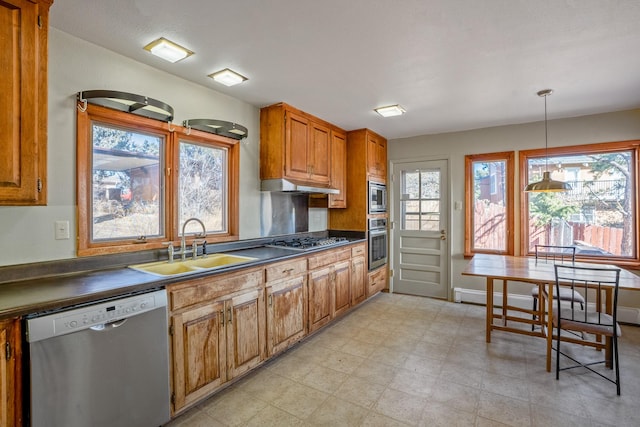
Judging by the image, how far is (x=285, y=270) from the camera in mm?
2699

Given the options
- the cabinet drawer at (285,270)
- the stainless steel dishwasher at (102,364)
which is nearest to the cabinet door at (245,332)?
the cabinet drawer at (285,270)

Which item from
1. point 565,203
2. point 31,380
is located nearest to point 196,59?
point 31,380

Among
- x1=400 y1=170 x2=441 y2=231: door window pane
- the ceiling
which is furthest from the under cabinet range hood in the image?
x1=400 y1=170 x2=441 y2=231: door window pane

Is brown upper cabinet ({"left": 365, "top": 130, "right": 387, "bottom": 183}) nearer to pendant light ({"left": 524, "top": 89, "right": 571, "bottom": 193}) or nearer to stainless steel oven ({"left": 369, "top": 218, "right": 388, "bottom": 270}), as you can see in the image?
stainless steel oven ({"left": 369, "top": 218, "right": 388, "bottom": 270})

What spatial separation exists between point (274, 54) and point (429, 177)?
3176mm

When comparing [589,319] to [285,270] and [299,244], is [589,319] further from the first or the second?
[299,244]

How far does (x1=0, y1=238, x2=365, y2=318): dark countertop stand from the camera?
1327 mm

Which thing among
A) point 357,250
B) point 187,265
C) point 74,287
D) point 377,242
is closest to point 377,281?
point 377,242

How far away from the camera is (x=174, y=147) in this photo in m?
2.51

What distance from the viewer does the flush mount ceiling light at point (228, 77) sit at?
2445mm

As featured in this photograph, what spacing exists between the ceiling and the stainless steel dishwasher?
1.62 metres

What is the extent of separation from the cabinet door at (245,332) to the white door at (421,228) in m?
2.92

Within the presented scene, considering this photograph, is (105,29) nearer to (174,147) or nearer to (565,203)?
(174,147)

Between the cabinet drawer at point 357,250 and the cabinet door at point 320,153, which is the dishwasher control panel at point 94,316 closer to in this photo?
the cabinet door at point 320,153
